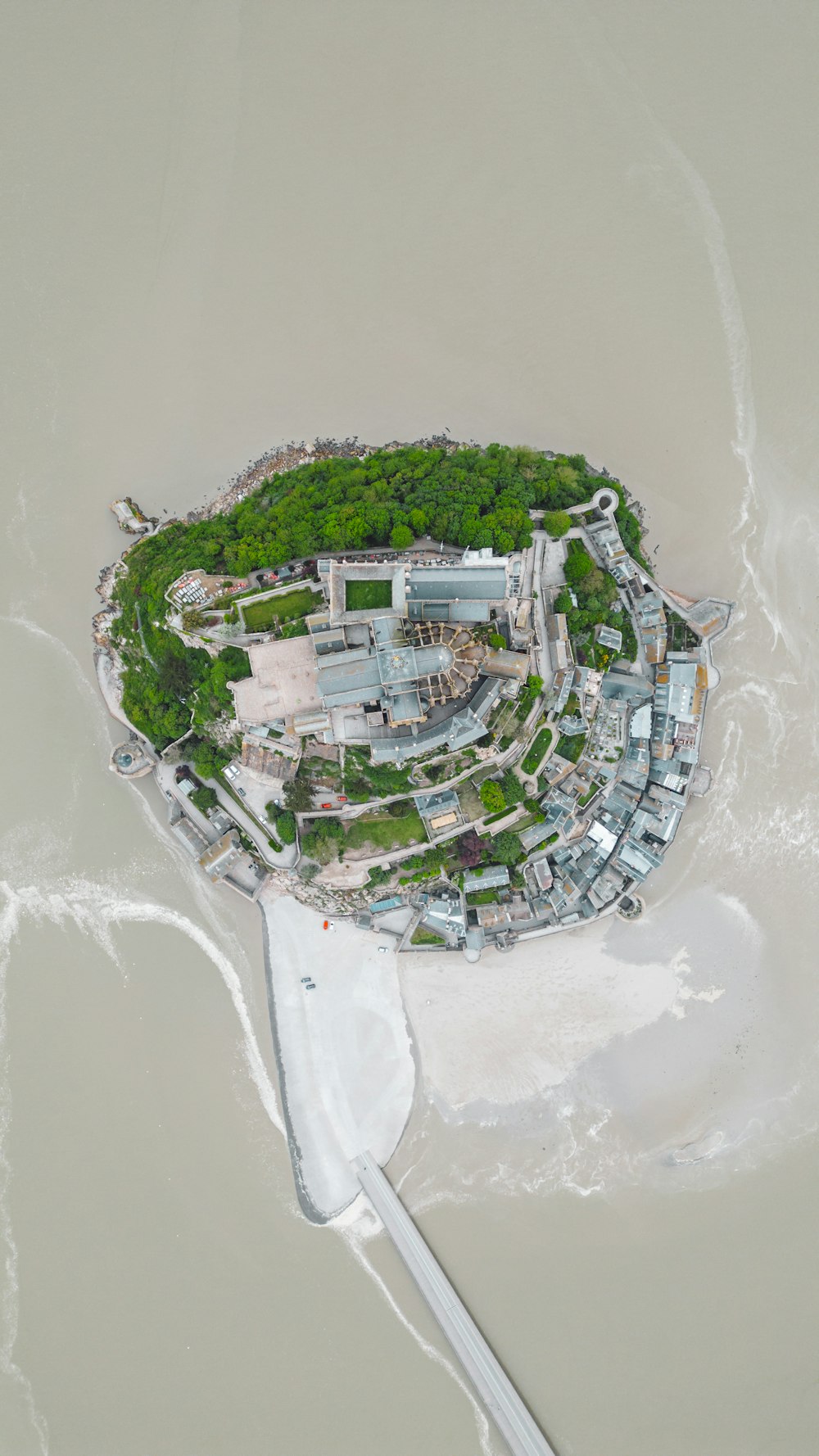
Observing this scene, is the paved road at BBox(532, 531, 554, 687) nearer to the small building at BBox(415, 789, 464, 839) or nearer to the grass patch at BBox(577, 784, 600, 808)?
the grass patch at BBox(577, 784, 600, 808)

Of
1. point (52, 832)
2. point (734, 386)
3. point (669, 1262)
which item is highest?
point (734, 386)

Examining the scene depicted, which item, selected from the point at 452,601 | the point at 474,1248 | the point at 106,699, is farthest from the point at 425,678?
the point at 474,1248

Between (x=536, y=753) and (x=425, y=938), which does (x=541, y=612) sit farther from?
(x=425, y=938)

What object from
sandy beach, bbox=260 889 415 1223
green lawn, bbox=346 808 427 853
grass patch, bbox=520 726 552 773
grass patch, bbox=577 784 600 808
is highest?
grass patch, bbox=520 726 552 773

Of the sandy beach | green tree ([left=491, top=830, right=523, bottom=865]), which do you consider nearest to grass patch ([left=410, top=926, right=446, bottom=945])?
the sandy beach

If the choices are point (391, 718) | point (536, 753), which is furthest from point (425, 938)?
point (391, 718)

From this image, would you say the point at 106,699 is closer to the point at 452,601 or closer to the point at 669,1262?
the point at 452,601
